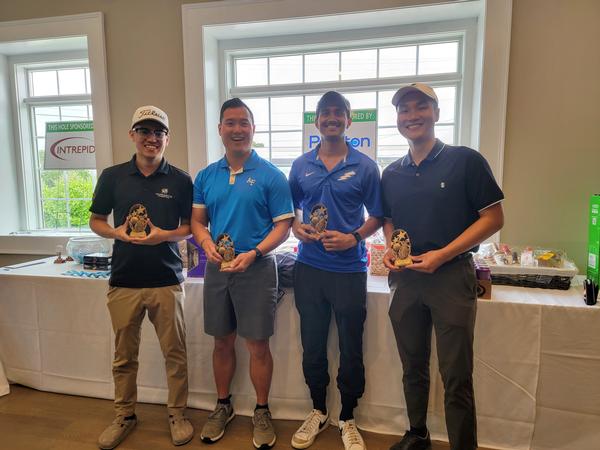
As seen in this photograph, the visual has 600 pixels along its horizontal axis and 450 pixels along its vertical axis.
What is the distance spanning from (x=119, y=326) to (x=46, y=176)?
2111 mm

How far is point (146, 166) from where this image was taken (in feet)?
5.52

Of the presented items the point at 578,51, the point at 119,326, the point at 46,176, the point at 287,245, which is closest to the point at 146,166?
the point at 119,326

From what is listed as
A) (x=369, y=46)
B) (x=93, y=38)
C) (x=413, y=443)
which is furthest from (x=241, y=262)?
(x=93, y=38)

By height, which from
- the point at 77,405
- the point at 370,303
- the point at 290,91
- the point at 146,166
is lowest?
the point at 77,405

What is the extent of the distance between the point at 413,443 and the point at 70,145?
3196 millimetres

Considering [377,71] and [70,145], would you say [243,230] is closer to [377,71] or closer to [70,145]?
[377,71]

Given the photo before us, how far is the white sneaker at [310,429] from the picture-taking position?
1.67 m

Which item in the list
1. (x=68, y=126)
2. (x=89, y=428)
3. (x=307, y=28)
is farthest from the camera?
(x=68, y=126)

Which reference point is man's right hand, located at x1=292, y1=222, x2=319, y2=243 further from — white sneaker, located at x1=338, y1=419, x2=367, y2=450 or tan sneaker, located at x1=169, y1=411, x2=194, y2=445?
tan sneaker, located at x1=169, y1=411, x2=194, y2=445

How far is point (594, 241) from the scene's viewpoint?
179 centimetres

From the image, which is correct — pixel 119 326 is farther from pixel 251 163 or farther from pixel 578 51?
pixel 578 51

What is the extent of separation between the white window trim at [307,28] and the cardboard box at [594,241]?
49cm

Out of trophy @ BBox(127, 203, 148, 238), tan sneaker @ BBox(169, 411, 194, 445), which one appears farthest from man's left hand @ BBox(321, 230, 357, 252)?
tan sneaker @ BBox(169, 411, 194, 445)

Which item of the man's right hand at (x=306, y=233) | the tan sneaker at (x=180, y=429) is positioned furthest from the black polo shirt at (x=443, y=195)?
the tan sneaker at (x=180, y=429)
